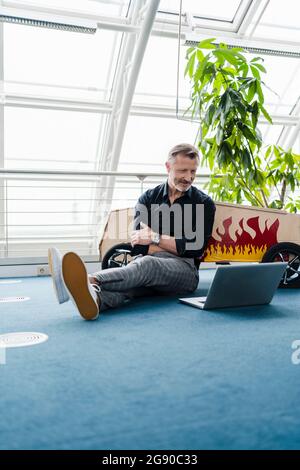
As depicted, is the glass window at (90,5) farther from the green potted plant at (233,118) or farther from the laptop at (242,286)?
the laptop at (242,286)

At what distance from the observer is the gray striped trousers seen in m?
1.83

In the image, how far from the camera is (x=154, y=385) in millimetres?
973

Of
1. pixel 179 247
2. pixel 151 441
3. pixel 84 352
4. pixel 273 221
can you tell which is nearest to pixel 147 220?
pixel 179 247

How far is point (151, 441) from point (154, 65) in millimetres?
5960

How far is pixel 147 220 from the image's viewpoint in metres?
2.32

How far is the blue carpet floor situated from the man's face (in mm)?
754

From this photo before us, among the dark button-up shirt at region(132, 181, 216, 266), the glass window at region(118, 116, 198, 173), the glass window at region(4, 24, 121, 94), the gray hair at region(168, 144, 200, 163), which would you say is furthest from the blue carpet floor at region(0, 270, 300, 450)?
the glass window at region(118, 116, 198, 173)

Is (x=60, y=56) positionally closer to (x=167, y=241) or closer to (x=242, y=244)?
(x=242, y=244)

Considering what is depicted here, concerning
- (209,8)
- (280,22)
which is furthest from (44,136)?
(280,22)

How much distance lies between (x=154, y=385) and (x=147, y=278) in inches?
40.0

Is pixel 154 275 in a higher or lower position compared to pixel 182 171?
lower

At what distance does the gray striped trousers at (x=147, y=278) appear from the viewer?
1834mm

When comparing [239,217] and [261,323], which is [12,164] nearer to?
[239,217]
